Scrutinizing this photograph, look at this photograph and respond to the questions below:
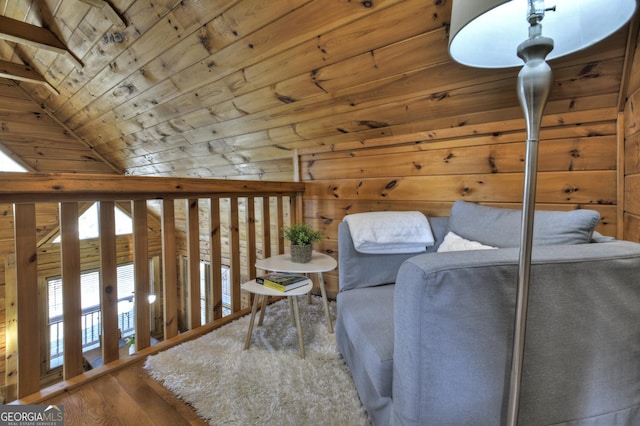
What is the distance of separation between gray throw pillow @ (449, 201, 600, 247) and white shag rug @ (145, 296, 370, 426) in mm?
895

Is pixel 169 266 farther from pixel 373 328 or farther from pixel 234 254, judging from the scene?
pixel 373 328

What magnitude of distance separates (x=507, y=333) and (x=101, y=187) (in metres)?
1.56

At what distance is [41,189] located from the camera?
1.09m

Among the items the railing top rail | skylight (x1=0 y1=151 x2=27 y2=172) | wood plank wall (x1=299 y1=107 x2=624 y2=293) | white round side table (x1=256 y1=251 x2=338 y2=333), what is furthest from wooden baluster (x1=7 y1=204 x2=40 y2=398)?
skylight (x1=0 y1=151 x2=27 y2=172)

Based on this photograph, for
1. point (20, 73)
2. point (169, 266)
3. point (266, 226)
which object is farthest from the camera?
point (20, 73)

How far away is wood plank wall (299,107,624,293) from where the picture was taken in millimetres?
1413

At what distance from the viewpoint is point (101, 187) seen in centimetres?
124

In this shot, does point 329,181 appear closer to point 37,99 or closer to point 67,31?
point 67,31

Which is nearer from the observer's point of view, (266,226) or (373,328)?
(373,328)

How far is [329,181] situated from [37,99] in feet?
12.9

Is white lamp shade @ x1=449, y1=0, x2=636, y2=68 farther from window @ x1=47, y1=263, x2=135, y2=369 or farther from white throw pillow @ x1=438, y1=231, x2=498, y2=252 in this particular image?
window @ x1=47, y1=263, x2=135, y2=369

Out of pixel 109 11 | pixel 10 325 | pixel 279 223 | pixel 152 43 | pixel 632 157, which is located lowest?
pixel 10 325

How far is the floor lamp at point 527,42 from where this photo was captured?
62 cm

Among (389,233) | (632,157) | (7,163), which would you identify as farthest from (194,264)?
(7,163)
